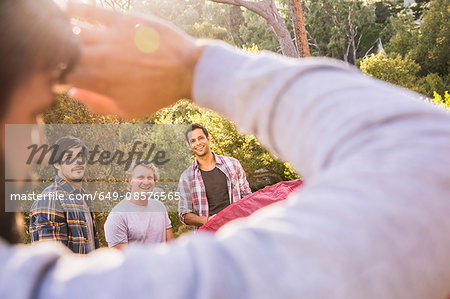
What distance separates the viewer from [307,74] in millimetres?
475

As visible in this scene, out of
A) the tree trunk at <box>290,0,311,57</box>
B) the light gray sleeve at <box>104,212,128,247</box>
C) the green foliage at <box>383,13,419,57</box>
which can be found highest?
the green foliage at <box>383,13,419,57</box>

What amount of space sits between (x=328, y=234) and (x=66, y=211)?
13.2 feet

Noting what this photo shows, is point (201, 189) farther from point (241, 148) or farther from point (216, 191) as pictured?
point (241, 148)

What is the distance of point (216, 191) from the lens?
5.61 m

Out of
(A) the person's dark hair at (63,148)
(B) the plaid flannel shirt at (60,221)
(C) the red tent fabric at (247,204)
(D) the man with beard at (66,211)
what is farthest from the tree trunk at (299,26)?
(C) the red tent fabric at (247,204)

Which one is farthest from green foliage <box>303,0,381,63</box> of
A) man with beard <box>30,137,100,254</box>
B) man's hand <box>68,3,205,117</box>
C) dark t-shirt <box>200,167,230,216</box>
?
man's hand <box>68,3,205,117</box>

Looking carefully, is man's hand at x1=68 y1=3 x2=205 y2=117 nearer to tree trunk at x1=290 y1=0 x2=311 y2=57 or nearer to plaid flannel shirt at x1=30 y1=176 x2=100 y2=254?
plaid flannel shirt at x1=30 y1=176 x2=100 y2=254

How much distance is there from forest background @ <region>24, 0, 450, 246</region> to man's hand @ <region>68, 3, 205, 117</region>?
7.62 meters

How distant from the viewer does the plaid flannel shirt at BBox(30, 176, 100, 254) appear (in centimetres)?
379

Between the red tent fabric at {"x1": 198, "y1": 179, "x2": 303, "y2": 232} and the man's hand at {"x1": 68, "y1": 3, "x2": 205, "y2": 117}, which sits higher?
the man's hand at {"x1": 68, "y1": 3, "x2": 205, "y2": 117}

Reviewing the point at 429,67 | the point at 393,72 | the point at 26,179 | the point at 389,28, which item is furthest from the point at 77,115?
the point at 389,28

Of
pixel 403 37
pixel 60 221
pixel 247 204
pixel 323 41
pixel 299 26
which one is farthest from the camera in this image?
pixel 323 41

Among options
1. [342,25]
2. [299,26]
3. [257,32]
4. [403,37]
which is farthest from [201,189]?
[342,25]

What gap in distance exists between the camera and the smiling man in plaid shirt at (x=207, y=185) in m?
5.54
